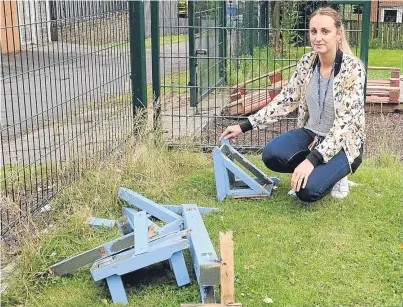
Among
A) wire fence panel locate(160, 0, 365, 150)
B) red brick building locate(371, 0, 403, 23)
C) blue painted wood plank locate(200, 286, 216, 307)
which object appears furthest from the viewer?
red brick building locate(371, 0, 403, 23)

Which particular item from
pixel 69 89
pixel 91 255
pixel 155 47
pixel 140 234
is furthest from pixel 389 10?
pixel 91 255

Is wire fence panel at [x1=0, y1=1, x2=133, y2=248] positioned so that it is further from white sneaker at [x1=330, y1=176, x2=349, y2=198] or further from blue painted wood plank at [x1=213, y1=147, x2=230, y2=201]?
white sneaker at [x1=330, y1=176, x2=349, y2=198]

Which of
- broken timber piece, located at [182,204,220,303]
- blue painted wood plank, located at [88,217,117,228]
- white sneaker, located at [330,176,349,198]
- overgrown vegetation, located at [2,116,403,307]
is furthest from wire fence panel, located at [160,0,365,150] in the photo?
broken timber piece, located at [182,204,220,303]

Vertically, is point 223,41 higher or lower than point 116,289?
higher

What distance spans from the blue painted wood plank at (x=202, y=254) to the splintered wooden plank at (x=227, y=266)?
0.13 feet

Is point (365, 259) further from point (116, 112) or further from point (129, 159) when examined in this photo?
point (116, 112)

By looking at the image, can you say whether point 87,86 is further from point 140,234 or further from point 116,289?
point 116,289

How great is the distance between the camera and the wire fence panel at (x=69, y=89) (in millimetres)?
4582

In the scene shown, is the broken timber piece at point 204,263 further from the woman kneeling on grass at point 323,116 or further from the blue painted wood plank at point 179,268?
the woman kneeling on grass at point 323,116

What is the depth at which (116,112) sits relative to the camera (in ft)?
20.3

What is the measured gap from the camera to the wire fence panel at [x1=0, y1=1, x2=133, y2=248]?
180 inches

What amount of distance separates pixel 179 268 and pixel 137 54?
3.38 meters

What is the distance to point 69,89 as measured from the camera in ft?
16.9

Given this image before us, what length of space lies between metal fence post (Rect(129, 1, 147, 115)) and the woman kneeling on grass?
1.67 metres
